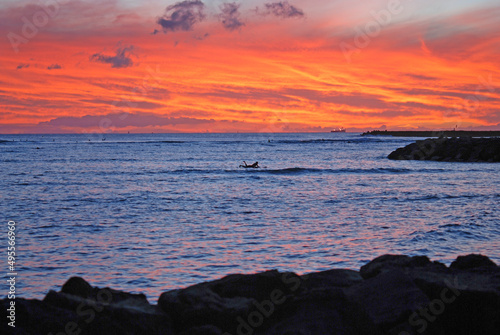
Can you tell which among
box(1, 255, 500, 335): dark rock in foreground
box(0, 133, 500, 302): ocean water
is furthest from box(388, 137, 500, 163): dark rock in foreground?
box(1, 255, 500, 335): dark rock in foreground

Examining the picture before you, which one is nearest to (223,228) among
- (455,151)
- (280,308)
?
(280,308)

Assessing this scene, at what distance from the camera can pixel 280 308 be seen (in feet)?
24.0

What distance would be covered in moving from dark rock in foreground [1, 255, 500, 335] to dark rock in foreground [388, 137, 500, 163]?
5525 cm

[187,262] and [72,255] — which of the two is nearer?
[187,262]

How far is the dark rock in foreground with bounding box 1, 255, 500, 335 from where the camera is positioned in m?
6.73

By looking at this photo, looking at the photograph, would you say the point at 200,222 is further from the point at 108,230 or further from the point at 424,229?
the point at 424,229

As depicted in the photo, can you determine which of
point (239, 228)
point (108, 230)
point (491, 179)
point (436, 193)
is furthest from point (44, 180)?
point (491, 179)

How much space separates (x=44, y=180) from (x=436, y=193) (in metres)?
29.5

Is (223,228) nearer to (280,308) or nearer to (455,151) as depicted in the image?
(280,308)

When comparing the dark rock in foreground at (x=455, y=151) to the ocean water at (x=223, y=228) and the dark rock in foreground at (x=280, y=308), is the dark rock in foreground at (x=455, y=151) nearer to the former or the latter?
the ocean water at (x=223, y=228)

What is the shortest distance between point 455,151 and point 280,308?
201 feet

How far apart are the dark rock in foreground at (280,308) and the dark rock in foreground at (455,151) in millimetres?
55247

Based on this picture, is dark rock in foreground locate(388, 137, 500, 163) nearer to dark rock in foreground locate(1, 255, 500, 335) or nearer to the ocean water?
the ocean water

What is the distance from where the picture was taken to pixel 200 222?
1917 centimetres
